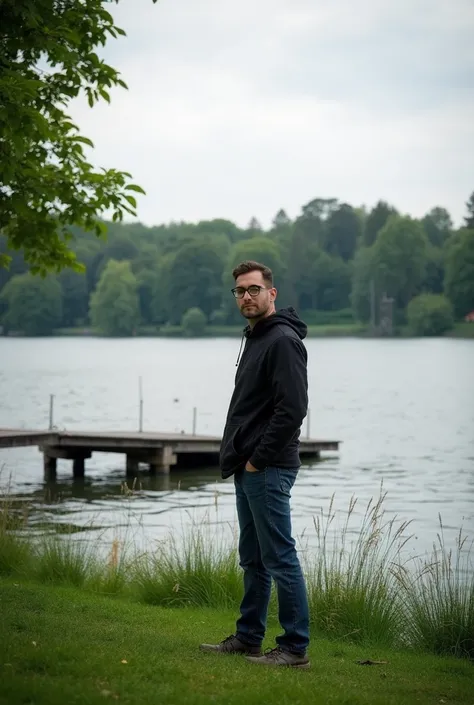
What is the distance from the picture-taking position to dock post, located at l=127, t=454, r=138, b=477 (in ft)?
82.7

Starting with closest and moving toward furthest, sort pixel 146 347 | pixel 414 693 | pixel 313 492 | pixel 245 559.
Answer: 1. pixel 414 693
2. pixel 245 559
3. pixel 313 492
4. pixel 146 347

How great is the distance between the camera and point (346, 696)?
564 cm

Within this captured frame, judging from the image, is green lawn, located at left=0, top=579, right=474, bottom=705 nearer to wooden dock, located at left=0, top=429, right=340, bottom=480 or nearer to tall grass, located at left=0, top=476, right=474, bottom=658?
tall grass, located at left=0, top=476, right=474, bottom=658

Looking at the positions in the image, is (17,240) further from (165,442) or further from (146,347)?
(146,347)


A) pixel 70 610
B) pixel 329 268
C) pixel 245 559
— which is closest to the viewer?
pixel 245 559

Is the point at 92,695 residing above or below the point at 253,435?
below

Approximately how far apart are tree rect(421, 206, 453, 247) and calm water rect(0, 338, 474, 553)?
74.0m

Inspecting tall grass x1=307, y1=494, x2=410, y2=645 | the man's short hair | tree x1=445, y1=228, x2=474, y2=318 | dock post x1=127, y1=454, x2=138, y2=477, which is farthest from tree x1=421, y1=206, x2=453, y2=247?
the man's short hair

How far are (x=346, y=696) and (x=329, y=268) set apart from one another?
168m

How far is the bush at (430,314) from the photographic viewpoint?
144m

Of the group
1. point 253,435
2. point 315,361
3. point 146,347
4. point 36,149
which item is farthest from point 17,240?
point 146,347

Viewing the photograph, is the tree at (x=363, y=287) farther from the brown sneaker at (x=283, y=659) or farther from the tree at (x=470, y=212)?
the brown sneaker at (x=283, y=659)

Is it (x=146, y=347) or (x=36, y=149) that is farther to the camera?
(x=146, y=347)

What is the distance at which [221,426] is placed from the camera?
39.9 meters
